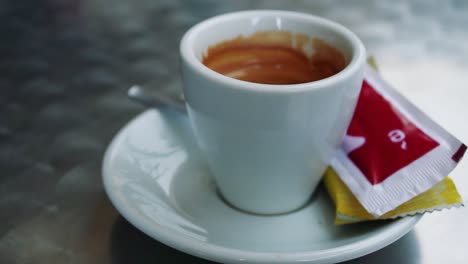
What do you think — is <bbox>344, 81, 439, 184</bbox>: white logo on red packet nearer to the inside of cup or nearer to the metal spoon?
the inside of cup

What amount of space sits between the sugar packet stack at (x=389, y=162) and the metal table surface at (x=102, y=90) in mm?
53

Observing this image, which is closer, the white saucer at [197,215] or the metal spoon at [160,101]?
the white saucer at [197,215]

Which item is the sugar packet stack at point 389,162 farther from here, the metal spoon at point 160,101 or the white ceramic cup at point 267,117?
the metal spoon at point 160,101

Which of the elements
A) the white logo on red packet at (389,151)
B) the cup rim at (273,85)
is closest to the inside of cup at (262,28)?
the cup rim at (273,85)

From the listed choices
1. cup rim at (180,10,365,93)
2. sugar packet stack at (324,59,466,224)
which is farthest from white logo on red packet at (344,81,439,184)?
cup rim at (180,10,365,93)

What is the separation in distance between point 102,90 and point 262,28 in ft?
1.07

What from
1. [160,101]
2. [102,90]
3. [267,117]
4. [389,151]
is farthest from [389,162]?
[102,90]

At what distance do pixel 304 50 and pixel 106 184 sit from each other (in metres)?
0.26

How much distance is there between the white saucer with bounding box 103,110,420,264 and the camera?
16.9 inches

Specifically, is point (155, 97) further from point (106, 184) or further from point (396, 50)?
point (396, 50)

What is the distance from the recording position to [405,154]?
1.79 feet

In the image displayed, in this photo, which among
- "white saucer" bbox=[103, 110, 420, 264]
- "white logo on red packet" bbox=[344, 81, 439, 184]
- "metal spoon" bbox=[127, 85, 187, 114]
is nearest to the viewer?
"white saucer" bbox=[103, 110, 420, 264]

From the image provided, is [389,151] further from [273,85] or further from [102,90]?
[102,90]

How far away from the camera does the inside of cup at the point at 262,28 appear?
21.6 inches
